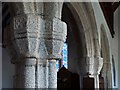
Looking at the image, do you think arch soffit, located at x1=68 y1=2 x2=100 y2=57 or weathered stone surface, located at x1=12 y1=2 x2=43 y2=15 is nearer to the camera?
weathered stone surface, located at x1=12 y1=2 x2=43 y2=15

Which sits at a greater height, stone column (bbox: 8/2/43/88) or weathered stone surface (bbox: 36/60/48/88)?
stone column (bbox: 8/2/43/88)

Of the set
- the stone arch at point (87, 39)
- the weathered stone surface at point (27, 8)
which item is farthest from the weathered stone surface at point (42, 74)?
the stone arch at point (87, 39)

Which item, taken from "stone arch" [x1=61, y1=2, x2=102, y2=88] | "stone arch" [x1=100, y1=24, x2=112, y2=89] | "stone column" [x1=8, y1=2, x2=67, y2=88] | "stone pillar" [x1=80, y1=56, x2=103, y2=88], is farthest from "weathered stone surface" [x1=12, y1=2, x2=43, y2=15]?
"stone arch" [x1=100, y1=24, x2=112, y2=89]

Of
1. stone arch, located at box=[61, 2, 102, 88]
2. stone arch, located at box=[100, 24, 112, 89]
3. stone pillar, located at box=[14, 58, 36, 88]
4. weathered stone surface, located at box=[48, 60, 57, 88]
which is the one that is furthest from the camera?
stone arch, located at box=[100, 24, 112, 89]

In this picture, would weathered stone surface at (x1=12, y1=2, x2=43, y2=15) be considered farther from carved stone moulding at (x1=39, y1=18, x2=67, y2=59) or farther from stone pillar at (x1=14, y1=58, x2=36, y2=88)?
stone pillar at (x1=14, y1=58, x2=36, y2=88)

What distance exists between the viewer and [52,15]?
3.11 metres

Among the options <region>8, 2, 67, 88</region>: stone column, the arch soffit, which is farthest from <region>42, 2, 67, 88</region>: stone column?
the arch soffit

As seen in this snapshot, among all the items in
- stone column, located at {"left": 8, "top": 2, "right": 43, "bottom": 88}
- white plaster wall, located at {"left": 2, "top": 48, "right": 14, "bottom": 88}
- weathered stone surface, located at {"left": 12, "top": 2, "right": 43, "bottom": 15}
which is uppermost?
weathered stone surface, located at {"left": 12, "top": 2, "right": 43, "bottom": 15}

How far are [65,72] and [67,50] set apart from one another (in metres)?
0.74

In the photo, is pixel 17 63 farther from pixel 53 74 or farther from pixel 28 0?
pixel 28 0

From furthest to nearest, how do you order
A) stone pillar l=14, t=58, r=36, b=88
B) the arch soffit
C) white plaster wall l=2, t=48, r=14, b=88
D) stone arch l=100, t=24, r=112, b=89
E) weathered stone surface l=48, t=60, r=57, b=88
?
1. stone arch l=100, t=24, r=112, b=89
2. white plaster wall l=2, t=48, r=14, b=88
3. the arch soffit
4. weathered stone surface l=48, t=60, r=57, b=88
5. stone pillar l=14, t=58, r=36, b=88

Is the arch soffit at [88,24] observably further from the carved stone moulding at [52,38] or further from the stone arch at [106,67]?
the carved stone moulding at [52,38]

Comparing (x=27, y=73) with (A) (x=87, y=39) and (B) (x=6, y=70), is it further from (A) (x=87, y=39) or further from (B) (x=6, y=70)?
(B) (x=6, y=70)

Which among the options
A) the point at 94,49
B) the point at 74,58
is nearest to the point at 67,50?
the point at 74,58
